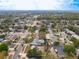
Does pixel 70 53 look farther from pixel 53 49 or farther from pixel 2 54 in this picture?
pixel 2 54

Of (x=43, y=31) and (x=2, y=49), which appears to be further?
(x=43, y=31)

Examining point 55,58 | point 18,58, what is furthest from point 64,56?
point 18,58

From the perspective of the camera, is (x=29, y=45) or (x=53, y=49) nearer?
(x=53, y=49)

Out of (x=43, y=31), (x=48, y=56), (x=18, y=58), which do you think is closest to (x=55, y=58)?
(x=48, y=56)

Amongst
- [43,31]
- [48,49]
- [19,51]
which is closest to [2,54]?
[19,51]

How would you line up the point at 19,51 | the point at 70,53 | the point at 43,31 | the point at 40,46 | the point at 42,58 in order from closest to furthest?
the point at 42,58
the point at 70,53
the point at 19,51
the point at 40,46
the point at 43,31

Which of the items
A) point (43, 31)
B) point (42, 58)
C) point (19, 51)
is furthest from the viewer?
point (43, 31)

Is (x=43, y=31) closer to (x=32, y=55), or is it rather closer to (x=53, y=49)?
(x=53, y=49)

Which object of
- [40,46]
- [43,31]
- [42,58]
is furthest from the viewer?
[43,31]
